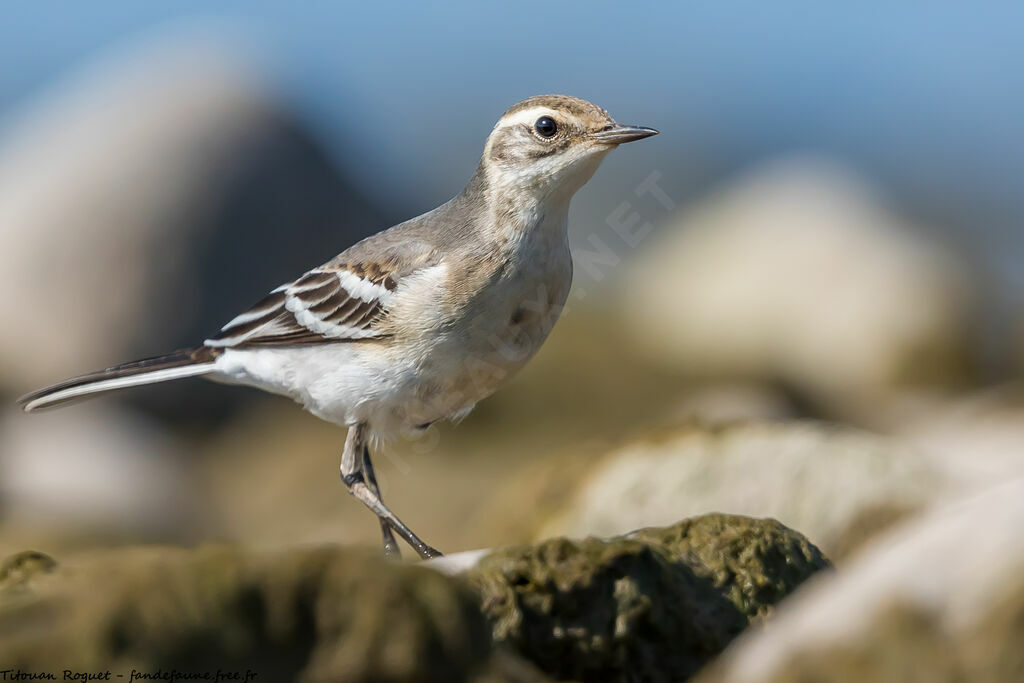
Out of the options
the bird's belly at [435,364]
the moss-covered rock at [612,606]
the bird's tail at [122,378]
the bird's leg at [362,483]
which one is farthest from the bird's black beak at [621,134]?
the bird's tail at [122,378]

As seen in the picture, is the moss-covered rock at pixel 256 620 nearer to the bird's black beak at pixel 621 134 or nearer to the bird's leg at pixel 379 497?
the bird's leg at pixel 379 497

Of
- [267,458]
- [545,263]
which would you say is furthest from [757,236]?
[545,263]

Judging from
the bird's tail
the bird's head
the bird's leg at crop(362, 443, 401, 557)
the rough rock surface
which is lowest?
the rough rock surface

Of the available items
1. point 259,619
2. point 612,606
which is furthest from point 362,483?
point 259,619

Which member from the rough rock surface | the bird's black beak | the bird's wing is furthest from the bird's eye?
the rough rock surface

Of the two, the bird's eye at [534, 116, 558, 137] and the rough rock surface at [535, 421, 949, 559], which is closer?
the bird's eye at [534, 116, 558, 137]

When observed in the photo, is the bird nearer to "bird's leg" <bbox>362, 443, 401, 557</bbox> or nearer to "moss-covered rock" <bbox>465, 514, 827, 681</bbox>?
→ "bird's leg" <bbox>362, 443, 401, 557</bbox>

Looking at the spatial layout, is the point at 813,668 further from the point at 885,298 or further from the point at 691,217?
the point at 691,217

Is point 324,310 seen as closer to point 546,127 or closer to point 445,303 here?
point 445,303
